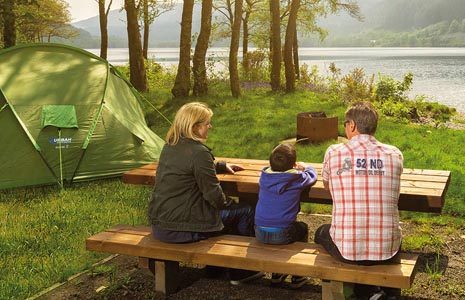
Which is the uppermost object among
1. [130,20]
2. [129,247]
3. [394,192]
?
[130,20]

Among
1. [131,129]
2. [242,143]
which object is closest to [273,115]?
[242,143]

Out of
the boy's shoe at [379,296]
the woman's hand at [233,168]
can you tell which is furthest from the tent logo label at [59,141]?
the boy's shoe at [379,296]

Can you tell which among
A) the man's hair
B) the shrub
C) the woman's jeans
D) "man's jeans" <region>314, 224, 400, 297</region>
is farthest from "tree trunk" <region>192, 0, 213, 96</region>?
the man's hair

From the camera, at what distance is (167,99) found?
723 inches

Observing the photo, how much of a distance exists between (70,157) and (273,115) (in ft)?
24.9

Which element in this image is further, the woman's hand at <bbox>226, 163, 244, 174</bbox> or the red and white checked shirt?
the woman's hand at <bbox>226, 163, 244, 174</bbox>

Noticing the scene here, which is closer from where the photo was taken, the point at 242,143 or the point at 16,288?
the point at 16,288

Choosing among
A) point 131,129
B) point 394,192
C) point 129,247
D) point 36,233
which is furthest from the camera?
point 131,129

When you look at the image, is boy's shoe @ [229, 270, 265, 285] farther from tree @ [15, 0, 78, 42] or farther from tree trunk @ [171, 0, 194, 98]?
tree @ [15, 0, 78, 42]

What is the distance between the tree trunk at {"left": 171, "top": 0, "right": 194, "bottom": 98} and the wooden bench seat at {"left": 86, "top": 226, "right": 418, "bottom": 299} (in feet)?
42.7

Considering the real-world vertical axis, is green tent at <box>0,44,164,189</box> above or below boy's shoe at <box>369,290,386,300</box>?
above

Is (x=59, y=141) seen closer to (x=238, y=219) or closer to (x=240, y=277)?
(x=238, y=219)

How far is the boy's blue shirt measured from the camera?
15.3 feet

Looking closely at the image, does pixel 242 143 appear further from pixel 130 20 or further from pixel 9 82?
pixel 130 20
